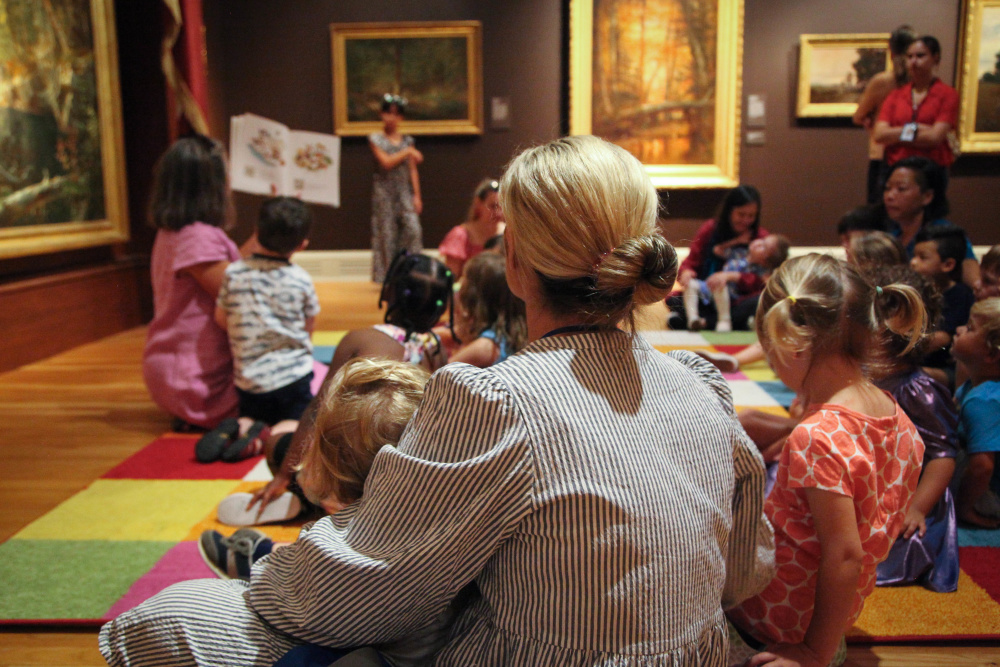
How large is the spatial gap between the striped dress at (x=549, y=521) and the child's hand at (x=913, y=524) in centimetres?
110

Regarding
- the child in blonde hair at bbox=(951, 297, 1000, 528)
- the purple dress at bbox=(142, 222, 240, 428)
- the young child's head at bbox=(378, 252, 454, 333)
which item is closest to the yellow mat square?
the purple dress at bbox=(142, 222, 240, 428)

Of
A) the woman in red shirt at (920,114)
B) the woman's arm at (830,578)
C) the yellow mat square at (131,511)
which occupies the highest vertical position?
the woman in red shirt at (920,114)

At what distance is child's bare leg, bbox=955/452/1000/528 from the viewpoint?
232cm

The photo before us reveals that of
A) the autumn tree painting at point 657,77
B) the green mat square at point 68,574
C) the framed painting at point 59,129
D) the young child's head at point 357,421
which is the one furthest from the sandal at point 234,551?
the autumn tree painting at point 657,77

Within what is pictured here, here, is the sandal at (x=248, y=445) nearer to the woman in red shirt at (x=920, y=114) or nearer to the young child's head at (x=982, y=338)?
the young child's head at (x=982, y=338)

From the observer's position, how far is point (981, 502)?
2.42m

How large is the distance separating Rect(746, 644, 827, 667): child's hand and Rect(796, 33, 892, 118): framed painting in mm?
7411

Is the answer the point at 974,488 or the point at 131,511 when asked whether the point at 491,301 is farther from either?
the point at 974,488

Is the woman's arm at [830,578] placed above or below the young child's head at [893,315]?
below

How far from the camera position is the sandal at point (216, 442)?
3008 mm

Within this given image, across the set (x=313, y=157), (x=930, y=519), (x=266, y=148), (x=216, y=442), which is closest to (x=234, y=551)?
(x=216, y=442)

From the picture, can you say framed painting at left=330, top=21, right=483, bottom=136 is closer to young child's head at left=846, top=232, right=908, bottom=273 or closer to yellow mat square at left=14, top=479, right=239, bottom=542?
young child's head at left=846, top=232, right=908, bottom=273

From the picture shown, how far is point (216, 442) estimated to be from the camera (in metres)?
3.03

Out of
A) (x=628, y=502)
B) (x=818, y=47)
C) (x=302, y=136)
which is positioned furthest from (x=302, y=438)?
(x=818, y=47)
